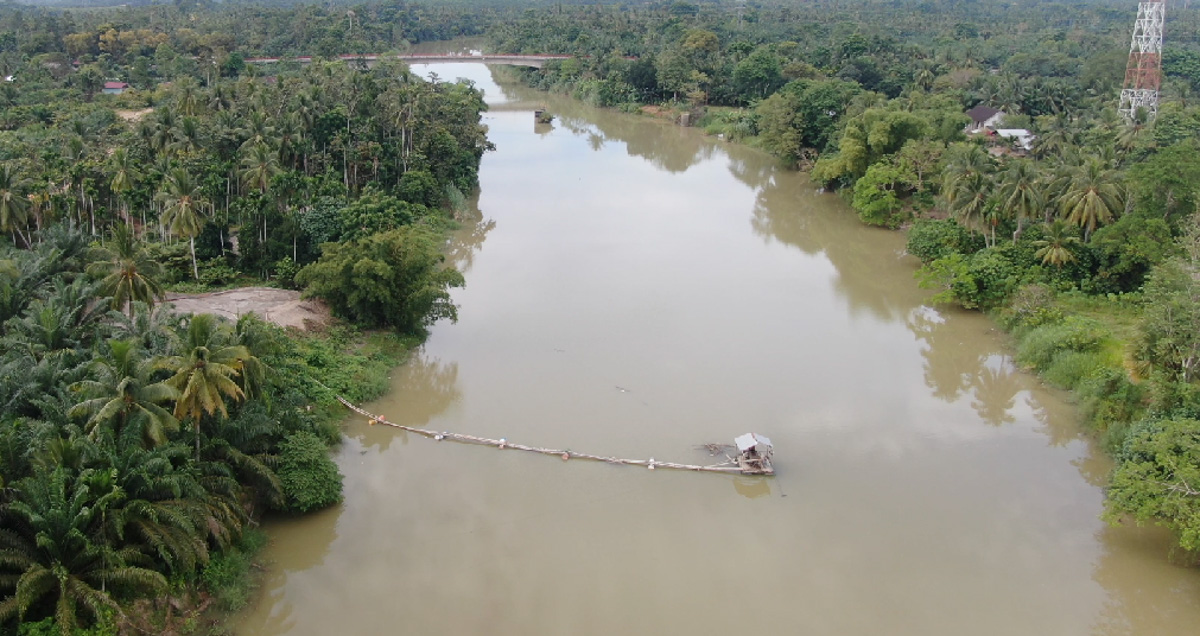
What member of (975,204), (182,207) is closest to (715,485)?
(975,204)

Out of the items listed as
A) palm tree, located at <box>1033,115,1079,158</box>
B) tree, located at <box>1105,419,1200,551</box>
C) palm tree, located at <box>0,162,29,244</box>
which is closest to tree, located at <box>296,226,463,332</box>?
palm tree, located at <box>0,162,29,244</box>

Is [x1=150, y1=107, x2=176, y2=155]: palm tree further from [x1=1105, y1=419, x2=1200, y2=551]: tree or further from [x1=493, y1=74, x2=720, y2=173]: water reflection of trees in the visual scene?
[x1=1105, y1=419, x2=1200, y2=551]: tree

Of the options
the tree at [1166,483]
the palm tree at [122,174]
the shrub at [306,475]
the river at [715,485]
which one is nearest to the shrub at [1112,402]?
the river at [715,485]

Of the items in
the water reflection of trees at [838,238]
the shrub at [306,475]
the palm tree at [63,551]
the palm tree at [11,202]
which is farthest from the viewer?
the water reflection of trees at [838,238]

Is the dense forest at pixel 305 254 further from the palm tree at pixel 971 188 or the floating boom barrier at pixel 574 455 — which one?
the floating boom barrier at pixel 574 455

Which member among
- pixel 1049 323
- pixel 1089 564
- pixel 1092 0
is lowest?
pixel 1089 564

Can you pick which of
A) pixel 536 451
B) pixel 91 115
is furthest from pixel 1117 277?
pixel 91 115

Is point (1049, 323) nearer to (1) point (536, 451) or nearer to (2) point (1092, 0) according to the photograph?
(1) point (536, 451)
